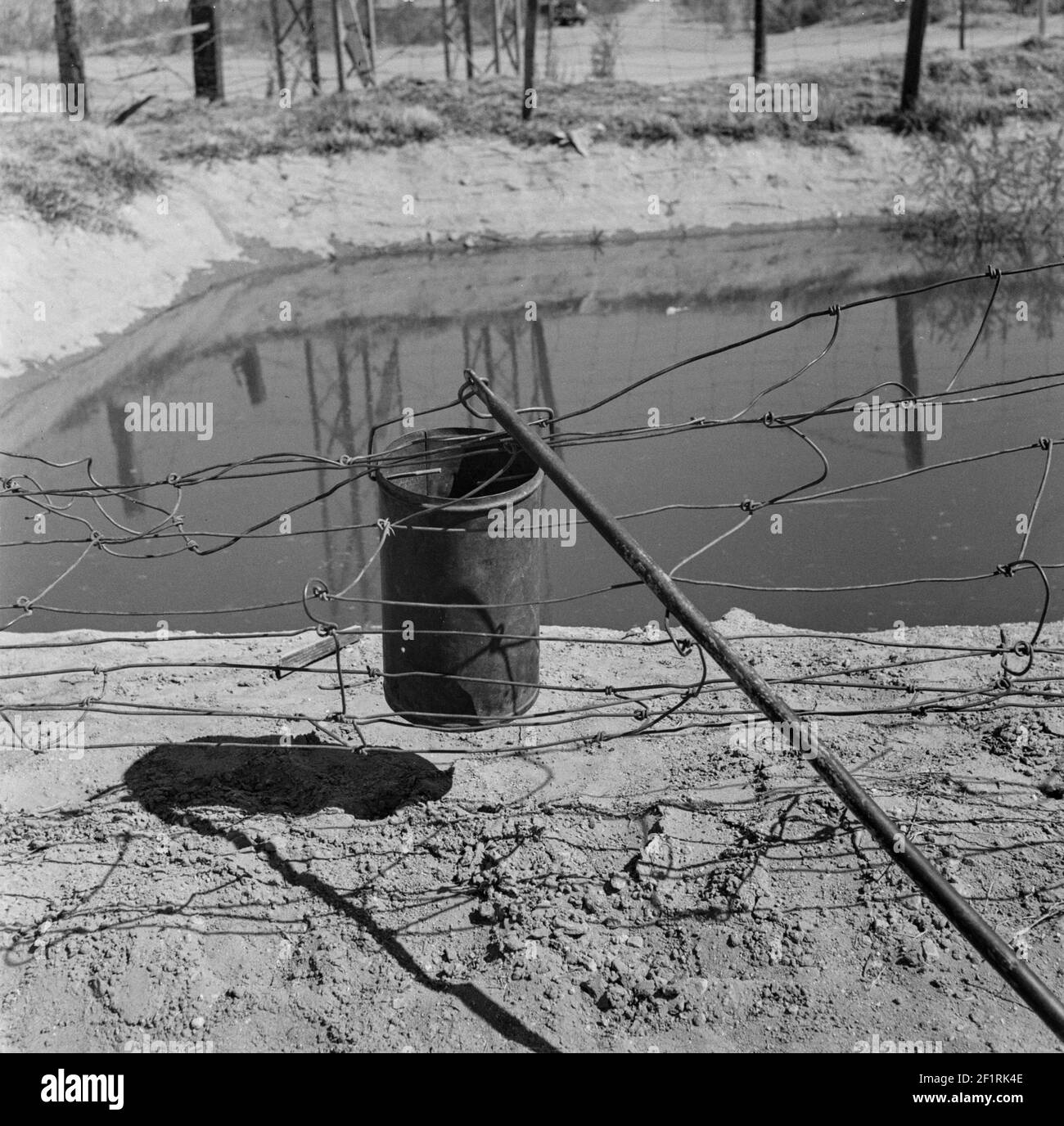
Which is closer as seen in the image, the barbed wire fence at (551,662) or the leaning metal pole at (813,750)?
the leaning metal pole at (813,750)

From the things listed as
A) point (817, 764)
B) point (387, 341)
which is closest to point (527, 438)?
Result: point (817, 764)

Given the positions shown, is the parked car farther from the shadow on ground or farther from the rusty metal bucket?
the rusty metal bucket

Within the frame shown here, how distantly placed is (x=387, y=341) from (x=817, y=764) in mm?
10089

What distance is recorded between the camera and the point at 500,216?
56.6 feet

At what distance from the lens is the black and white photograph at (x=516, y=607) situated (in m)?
3.68

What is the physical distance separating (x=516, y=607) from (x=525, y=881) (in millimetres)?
912

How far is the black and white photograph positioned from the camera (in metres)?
3.68

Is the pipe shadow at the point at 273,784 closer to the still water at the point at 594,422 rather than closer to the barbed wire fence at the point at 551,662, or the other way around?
the barbed wire fence at the point at 551,662

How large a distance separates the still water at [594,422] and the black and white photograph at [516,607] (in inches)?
2.3

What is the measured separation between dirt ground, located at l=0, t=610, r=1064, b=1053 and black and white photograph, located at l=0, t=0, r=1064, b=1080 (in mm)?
16

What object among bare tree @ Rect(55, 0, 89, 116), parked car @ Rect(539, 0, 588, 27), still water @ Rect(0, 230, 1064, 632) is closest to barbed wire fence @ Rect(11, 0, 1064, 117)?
parked car @ Rect(539, 0, 588, 27)

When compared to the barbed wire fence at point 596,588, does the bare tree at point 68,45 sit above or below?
above

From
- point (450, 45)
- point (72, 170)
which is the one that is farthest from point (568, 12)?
point (72, 170)

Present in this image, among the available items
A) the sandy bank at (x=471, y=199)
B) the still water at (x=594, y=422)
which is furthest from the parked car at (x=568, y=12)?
the still water at (x=594, y=422)
